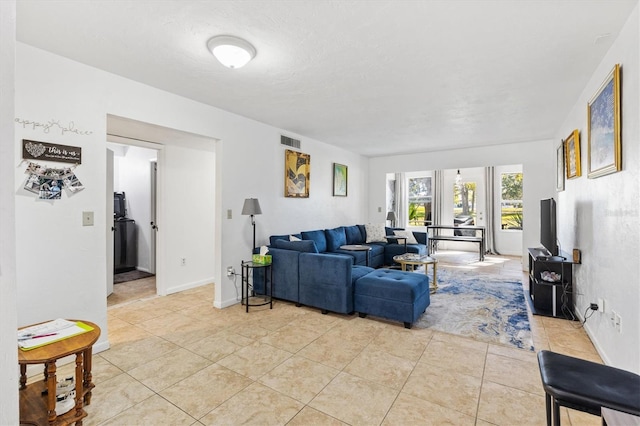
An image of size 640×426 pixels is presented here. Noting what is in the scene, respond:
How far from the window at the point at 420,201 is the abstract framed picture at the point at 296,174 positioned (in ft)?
17.1

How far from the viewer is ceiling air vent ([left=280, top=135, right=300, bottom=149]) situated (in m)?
4.98

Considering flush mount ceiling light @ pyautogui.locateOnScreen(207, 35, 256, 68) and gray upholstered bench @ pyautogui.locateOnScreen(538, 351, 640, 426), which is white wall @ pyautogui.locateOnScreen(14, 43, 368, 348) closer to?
flush mount ceiling light @ pyautogui.locateOnScreen(207, 35, 256, 68)

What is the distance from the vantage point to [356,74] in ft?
9.42

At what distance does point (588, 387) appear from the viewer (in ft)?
4.23

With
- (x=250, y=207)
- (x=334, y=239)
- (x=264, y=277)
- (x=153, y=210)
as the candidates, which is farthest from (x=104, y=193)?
(x=334, y=239)

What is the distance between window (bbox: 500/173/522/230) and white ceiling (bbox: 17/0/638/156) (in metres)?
4.93

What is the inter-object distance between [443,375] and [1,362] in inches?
98.5

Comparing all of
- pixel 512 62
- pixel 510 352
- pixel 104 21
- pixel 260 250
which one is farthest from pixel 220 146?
pixel 510 352

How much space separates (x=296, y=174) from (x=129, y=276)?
349 cm

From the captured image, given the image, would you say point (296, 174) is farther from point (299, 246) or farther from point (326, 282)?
point (326, 282)

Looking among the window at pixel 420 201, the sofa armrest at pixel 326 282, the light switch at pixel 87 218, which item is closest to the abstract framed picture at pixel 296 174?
the sofa armrest at pixel 326 282

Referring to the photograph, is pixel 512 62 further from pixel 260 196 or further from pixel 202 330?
pixel 202 330

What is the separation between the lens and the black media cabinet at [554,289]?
11.5ft

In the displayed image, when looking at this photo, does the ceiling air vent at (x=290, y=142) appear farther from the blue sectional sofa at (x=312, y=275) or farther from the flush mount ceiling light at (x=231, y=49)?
the flush mount ceiling light at (x=231, y=49)
